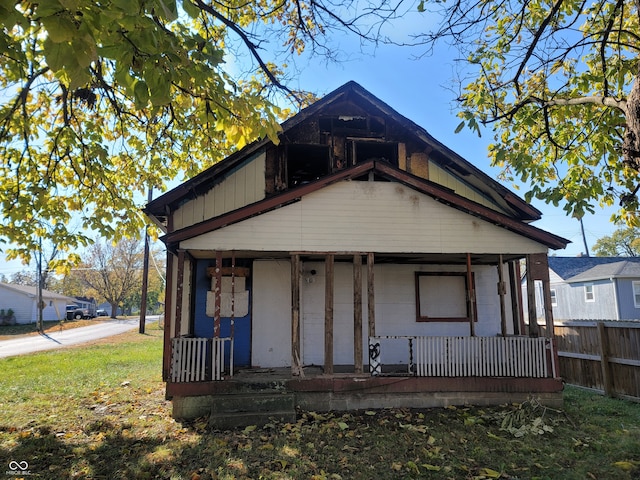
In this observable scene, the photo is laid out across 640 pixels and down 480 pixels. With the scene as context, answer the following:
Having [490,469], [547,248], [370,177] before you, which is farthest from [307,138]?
[490,469]

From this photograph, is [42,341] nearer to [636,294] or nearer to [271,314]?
[271,314]

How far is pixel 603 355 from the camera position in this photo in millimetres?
9352

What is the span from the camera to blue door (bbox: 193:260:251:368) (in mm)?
9953

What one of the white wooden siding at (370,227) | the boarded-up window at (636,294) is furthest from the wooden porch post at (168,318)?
the boarded-up window at (636,294)

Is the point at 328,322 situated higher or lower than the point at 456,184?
lower

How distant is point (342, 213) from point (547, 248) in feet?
14.5

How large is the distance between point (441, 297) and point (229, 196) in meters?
6.06

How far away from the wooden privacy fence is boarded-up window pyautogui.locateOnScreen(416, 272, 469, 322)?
8.74 ft

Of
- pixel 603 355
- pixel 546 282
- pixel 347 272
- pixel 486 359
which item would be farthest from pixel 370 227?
pixel 603 355

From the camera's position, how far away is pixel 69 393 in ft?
32.0

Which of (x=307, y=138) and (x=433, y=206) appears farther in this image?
(x=307, y=138)

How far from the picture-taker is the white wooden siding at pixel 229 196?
10.0 metres

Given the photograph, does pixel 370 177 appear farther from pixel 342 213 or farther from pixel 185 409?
pixel 185 409

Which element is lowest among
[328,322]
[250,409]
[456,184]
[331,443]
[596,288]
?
[331,443]
